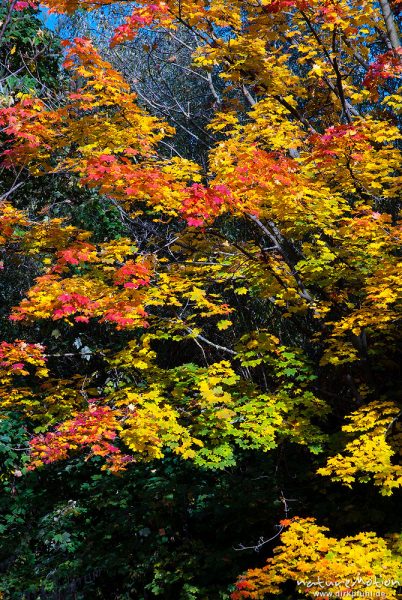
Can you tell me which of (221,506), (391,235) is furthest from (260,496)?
(391,235)

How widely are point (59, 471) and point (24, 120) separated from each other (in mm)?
5712

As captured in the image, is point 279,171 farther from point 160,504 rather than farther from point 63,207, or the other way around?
point 63,207

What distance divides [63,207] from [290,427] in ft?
23.0

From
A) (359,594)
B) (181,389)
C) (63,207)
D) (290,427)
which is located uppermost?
(63,207)

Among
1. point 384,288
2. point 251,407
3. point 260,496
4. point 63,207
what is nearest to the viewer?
point 384,288

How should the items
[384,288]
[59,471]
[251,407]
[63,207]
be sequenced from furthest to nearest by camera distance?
[63,207], [59,471], [251,407], [384,288]

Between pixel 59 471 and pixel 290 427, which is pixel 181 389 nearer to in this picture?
pixel 290 427

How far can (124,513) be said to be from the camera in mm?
8203

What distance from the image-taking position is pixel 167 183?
537cm

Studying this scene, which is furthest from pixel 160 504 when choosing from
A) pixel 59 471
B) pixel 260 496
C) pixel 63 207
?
pixel 63 207

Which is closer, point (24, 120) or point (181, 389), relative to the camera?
point (181, 389)

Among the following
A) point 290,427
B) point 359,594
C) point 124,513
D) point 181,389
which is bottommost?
point 124,513

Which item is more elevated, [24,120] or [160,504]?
[24,120]

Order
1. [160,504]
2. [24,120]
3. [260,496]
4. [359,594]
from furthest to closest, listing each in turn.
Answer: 1. [160,504]
2. [260,496]
3. [24,120]
4. [359,594]
